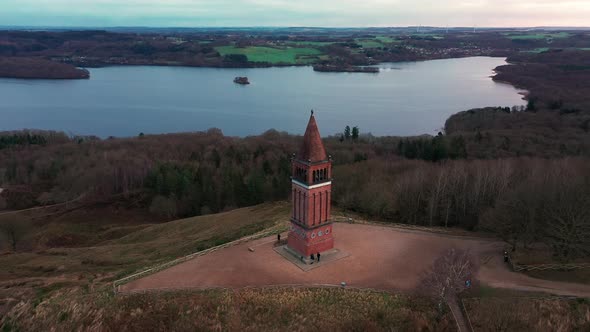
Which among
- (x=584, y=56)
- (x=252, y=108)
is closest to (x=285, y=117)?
(x=252, y=108)

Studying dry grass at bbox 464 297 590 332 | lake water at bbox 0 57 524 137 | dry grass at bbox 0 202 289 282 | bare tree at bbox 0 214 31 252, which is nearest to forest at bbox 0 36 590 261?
dry grass at bbox 464 297 590 332

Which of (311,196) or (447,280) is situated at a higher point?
(311,196)

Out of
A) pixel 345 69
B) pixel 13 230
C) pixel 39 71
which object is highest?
pixel 345 69

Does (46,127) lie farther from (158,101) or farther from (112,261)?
(112,261)

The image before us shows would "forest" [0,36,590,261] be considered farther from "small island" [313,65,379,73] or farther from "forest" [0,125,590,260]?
"small island" [313,65,379,73]

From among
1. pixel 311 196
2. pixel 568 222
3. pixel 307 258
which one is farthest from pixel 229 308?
pixel 568 222

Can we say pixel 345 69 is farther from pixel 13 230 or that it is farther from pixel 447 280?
pixel 447 280
